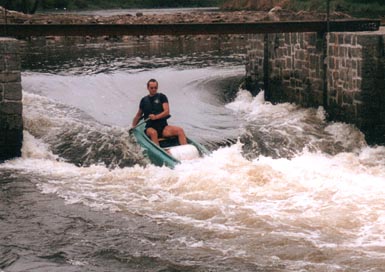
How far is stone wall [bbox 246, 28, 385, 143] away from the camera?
44.3 ft

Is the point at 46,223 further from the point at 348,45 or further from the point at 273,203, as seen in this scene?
the point at 348,45

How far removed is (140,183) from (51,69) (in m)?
12.7

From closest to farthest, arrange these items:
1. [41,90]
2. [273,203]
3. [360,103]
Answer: [273,203]
[360,103]
[41,90]

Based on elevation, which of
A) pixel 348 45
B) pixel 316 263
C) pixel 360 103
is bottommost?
pixel 316 263

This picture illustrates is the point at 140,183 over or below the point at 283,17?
below

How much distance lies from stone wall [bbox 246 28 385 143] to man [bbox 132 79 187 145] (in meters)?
3.58

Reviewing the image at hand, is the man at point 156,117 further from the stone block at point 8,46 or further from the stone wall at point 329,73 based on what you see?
the stone wall at point 329,73

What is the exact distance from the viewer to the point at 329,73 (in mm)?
14898

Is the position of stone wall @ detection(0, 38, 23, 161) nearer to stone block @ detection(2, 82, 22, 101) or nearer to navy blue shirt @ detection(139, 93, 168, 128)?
stone block @ detection(2, 82, 22, 101)

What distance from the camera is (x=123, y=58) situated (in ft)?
84.3

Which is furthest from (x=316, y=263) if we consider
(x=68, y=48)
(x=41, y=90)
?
(x=68, y=48)

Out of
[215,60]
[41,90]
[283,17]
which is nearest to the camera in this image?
[41,90]

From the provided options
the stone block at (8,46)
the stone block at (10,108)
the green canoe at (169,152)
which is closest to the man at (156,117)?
the green canoe at (169,152)

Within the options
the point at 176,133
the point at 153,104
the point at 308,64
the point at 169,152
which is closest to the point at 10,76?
the point at 153,104
